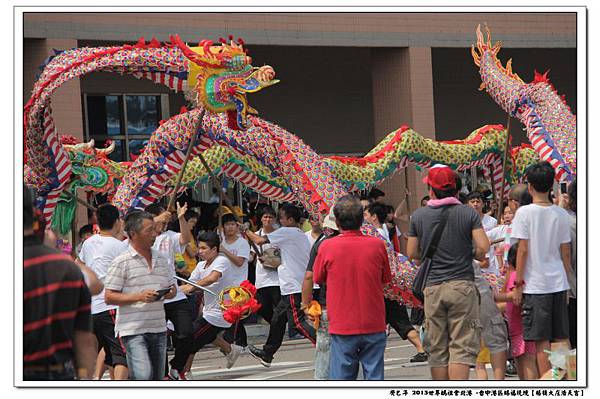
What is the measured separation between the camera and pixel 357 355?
7617 mm

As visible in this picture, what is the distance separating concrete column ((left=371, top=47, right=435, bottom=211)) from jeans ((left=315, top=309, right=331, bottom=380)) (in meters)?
11.6

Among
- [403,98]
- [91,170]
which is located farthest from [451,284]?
[403,98]

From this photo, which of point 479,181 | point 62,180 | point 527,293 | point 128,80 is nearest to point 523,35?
point 479,181

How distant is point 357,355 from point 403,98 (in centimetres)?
1281

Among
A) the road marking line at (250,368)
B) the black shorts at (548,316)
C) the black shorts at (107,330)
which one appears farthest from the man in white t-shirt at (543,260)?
the road marking line at (250,368)

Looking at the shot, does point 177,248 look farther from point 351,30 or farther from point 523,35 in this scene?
point 523,35

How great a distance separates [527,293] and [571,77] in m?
17.1

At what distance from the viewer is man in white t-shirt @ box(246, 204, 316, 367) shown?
37.0ft

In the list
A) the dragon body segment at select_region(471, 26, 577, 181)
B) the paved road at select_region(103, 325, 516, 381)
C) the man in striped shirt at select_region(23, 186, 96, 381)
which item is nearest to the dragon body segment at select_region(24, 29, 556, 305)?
the dragon body segment at select_region(471, 26, 577, 181)

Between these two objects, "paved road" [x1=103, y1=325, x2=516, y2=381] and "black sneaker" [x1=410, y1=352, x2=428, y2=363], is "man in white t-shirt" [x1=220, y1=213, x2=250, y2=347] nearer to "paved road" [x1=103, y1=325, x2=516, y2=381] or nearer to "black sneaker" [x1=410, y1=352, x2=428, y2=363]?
"paved road" [x1=103, y1=325, x2=516, y2=381]

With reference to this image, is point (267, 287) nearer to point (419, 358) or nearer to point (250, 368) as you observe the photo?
point (250, 368)

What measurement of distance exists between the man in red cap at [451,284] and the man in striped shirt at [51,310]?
2.92 meters
